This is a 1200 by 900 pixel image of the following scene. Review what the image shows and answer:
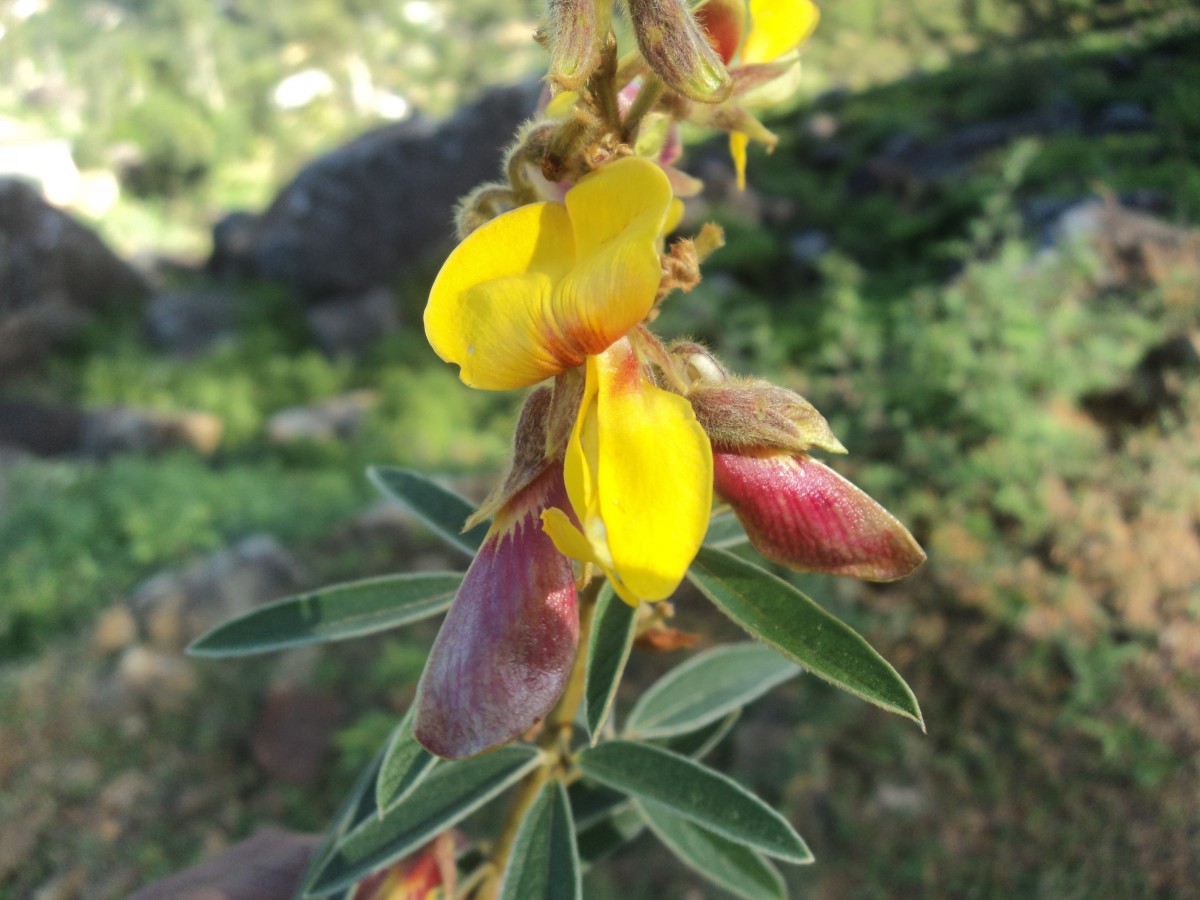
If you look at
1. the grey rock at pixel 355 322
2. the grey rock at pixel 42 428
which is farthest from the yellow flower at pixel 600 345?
the grey rock at pixel 355 322

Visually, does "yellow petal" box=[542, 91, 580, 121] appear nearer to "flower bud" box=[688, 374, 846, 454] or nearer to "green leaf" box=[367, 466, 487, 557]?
"flower bud" box=[688, 374, 846, 454]

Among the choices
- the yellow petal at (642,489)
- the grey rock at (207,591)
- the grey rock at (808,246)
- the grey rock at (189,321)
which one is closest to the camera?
the yellow petal at (642,489)

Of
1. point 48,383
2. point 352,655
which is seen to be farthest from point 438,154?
point 352,655

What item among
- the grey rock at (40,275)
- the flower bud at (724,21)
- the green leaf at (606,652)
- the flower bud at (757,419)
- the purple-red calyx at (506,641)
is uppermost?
the flower bud at (724,21)

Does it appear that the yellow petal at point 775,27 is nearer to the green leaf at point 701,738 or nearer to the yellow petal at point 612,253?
the yellow petal at point 612,253

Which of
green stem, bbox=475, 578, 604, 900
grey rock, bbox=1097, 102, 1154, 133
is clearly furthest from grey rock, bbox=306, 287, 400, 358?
green stem, bbox=475, 578, 604, 900

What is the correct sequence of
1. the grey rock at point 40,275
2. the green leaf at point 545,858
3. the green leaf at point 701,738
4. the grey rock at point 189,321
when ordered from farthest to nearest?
the grey rock at point 189,321 < the grey rock at point 40,275 < the green leaf at point 701,738 < the green leaf at point 545,858

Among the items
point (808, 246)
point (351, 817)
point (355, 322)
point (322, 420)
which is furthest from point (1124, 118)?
point (355, 322)
